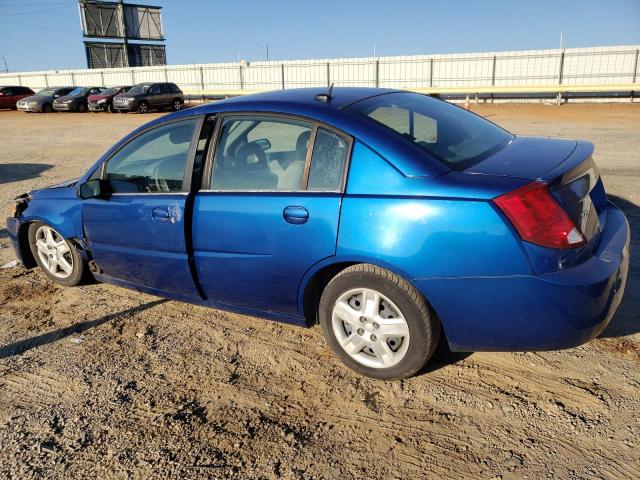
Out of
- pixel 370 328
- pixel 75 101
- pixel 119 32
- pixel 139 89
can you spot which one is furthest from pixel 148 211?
pixel 119 32

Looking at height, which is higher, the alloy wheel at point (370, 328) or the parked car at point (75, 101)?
the parked car at point (75, 101)

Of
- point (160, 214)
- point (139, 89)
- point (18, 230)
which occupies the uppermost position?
point (139, 89)

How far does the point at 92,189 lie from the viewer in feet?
13.0

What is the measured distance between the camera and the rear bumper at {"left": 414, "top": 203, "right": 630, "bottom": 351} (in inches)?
101

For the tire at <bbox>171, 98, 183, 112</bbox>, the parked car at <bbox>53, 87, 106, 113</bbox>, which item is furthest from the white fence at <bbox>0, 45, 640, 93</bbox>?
the parked car at <bbox>53, 87, 106, 113</bbox>

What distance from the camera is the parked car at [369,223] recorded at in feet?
8.50

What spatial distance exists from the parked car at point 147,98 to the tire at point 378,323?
94.2ft

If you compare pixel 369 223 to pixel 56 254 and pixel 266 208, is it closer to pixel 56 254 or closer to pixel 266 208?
pixel 266 208

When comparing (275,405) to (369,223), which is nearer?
(369,223)

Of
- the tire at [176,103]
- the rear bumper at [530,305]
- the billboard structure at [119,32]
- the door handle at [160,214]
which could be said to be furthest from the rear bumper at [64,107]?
the rear bumper at [530,305]

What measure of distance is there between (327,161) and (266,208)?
460 millimetres

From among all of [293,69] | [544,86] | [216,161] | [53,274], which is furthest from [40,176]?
[293,69]

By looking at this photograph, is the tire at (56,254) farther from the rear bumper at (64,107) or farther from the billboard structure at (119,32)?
the billboard structure at (119,32)

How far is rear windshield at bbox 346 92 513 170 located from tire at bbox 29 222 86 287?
2.78 m
